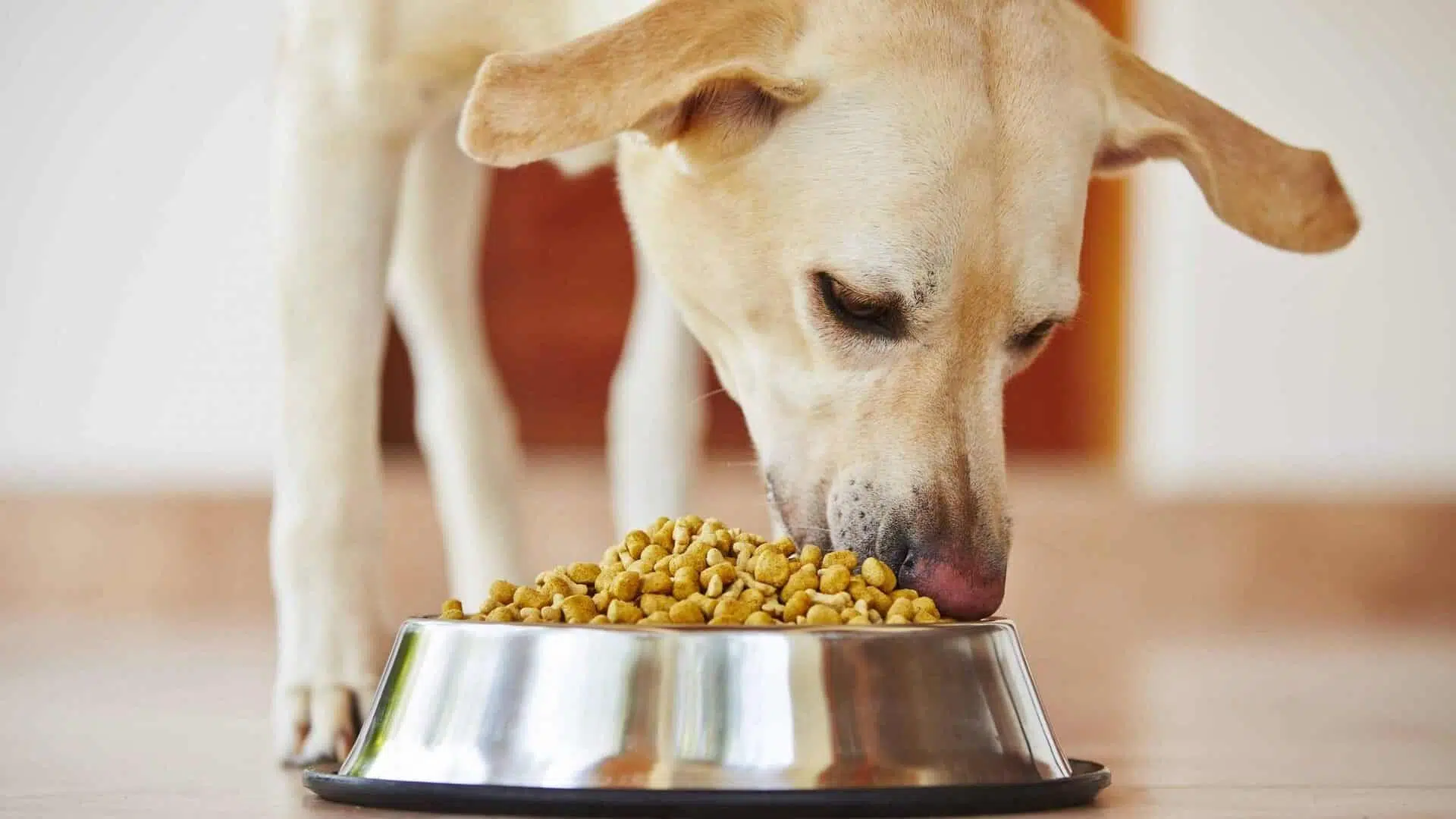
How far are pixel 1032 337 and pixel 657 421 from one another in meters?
1.16

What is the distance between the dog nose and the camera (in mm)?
1711

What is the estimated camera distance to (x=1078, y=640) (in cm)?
438

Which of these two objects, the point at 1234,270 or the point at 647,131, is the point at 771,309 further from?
the point at 1234,270

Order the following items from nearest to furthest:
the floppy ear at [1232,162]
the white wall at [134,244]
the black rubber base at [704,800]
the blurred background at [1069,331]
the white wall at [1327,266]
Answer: the black rubber base at [704,800]
the floppy ear at [1232,162]
the blurred background at [1069,331]
the white wall at [134,244]
the white wall at [1327,266]

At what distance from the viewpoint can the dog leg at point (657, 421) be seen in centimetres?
297

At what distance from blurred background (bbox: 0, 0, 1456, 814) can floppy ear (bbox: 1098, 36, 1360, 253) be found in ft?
8.58

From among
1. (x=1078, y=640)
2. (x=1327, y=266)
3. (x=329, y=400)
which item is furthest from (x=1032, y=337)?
(x=1327, y=266)

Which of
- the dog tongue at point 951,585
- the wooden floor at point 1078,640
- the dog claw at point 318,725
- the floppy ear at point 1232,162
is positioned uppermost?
the floppy ear at point 1232,162

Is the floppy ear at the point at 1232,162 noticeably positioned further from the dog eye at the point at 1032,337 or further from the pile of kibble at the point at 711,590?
the pile of kibble at the point at 711,590

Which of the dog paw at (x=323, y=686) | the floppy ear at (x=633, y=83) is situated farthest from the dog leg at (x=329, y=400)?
the floppy ear at (x=633, y=83)

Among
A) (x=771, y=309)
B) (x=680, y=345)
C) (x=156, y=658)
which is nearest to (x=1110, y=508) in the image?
(x=680, y=345)

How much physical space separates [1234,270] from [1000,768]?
160 inches

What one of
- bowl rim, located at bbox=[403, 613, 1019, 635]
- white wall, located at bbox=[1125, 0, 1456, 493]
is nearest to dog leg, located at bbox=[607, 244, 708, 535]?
bowl rim, located at bbox=[403, 613, 1019, 635]

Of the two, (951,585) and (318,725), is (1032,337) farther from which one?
(318,725)
